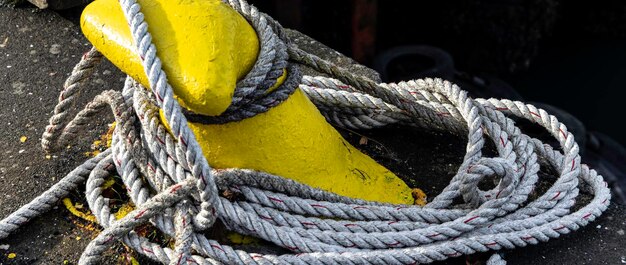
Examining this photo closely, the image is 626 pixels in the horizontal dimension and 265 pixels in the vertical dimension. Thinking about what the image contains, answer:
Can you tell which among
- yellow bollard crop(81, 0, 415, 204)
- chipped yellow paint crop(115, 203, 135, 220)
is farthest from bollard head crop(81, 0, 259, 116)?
chipped yellow paint crop(115, 203, 135, 220)

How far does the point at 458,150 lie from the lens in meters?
2.02

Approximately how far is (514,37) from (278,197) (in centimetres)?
314

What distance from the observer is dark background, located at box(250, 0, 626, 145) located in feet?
13.5

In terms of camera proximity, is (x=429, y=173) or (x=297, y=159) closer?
(x=297, y=159)

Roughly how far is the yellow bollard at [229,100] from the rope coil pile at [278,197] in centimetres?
4

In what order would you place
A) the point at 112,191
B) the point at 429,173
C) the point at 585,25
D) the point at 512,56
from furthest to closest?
the point at 585,25, the point at 512,56, the point at 429,173, the point at 112,191

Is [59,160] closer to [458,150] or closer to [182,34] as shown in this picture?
[182,34]

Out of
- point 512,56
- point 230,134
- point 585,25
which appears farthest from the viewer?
point 585,25

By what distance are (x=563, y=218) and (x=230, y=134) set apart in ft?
2.52

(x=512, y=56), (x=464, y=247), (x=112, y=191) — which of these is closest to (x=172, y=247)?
(x=112, y=191)

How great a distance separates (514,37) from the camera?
14.5ft

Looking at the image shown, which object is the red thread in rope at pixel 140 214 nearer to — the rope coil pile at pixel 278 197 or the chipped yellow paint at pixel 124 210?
the rope coil pile at pixel 278 197

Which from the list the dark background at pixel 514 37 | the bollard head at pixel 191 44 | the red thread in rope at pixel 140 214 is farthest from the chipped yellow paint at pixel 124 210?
the dark background at pixel 514 37

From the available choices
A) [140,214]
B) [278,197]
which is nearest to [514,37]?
[278,197]
